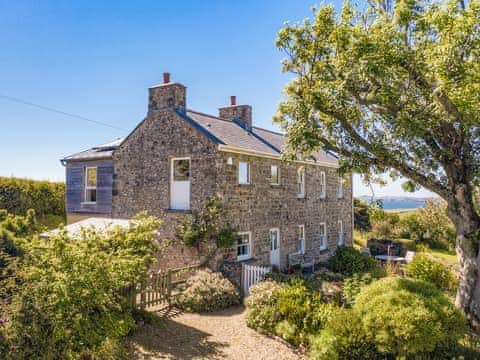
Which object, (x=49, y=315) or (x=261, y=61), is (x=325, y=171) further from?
(x=49, y=315)

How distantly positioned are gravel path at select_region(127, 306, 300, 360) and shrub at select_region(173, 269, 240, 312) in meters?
0.59

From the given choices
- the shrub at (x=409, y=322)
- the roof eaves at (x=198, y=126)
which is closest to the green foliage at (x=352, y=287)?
the shrub at (x=409, y=322)

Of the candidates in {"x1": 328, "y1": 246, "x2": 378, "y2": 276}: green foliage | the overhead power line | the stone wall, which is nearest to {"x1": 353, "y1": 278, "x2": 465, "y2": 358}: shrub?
the stone wall

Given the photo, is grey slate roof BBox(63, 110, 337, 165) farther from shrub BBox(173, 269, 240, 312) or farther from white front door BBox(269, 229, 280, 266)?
shrub BBox(173, 269, 240, 312)

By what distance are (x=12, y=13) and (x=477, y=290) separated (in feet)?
59.3

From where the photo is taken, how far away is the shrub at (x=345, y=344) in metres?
7.34

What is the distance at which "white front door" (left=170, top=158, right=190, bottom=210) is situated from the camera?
46.9 feet

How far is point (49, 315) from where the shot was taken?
18.6ft

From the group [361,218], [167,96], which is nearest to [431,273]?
[167,96]

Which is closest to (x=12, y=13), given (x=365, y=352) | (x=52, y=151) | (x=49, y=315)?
(x=52, y=151)

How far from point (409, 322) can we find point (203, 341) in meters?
5.09

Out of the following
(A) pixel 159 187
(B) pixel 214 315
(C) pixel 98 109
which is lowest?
(B) pixel 214 315

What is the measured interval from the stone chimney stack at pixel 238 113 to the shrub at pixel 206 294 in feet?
31.2

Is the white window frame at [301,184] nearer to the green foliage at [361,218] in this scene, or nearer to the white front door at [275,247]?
the white front door at [275,247]
